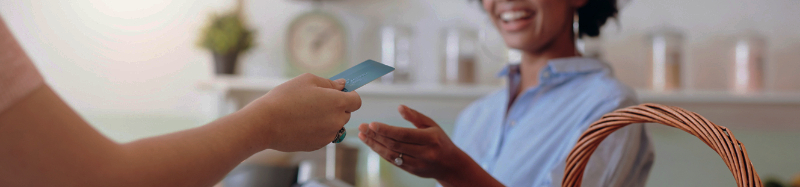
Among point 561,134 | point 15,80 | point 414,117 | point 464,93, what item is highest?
point 15,80

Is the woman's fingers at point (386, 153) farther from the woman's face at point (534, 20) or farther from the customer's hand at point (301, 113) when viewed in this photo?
the woman's face at point (534, 20)

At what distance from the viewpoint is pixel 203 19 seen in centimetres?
167

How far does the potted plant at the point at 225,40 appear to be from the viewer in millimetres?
1492

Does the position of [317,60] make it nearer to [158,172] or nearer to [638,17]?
[638,17]

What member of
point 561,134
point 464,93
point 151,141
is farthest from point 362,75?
point 464,93

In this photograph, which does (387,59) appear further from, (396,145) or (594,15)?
(396,145)

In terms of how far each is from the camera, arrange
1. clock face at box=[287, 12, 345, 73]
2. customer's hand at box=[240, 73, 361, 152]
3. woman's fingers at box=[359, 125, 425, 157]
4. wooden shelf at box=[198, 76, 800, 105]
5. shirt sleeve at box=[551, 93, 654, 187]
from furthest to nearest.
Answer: clock face at box=[287, 12, 345, 73]
wooden shelf at box=[198, 76, 800, 105]
shirt sleeve at box=[551, 93, 654, 187]
woman's fingers at box=[359, 125, 425, 157]
customer's hand at box=[240, 73, 361, 152]

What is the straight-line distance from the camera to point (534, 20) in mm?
818

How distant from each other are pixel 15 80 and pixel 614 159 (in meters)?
0.65

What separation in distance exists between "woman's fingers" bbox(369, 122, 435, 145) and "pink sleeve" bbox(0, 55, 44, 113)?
27 centimetres

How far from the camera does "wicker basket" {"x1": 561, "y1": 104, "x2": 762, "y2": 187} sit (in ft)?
1.27

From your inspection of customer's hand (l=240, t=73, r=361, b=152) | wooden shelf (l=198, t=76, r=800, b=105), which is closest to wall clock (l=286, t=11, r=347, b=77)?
wooden shelf (l=198, t=76, r=800, b=105)

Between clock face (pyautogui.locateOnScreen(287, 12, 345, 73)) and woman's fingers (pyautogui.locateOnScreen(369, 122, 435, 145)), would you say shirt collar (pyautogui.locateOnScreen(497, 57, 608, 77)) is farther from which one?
clock face (pyautogui.locateOnScreen(287, 12, 345, 73))

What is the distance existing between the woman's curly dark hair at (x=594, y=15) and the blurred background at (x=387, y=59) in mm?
510
